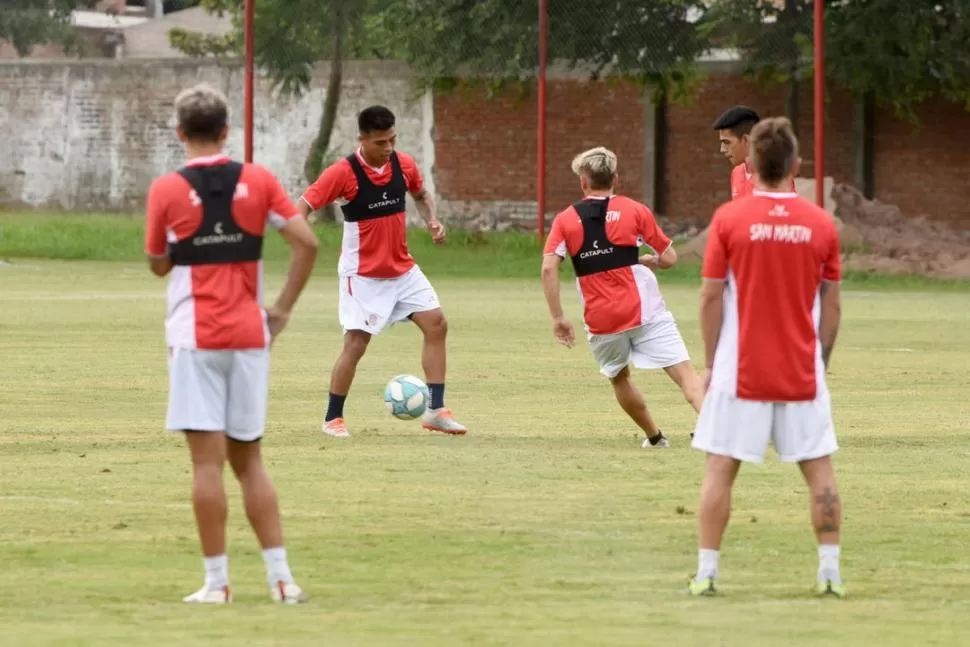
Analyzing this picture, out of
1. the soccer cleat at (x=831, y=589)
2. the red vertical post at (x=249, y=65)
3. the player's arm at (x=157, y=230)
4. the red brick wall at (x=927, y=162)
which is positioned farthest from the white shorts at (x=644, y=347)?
the red brick wall at (x=927, y=162)

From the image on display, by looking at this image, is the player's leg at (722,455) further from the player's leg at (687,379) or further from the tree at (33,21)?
the tree at (33,21)

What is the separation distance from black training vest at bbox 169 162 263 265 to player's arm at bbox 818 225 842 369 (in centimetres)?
221

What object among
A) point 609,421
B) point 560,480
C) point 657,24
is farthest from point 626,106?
point 560,480

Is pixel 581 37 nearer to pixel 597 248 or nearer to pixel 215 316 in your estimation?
pixel 597 248

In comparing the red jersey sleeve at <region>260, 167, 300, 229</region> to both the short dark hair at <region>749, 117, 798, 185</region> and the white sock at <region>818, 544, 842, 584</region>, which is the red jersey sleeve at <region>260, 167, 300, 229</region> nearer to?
the short dark hair at <region>749, 117, 798, 185</region>

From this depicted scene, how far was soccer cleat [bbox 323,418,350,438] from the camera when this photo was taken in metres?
13.7

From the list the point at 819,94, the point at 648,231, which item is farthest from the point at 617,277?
the point at 819,94

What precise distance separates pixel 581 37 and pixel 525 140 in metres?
7.66

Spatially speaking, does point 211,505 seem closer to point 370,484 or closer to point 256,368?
point 256,368

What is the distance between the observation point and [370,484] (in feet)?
37.6

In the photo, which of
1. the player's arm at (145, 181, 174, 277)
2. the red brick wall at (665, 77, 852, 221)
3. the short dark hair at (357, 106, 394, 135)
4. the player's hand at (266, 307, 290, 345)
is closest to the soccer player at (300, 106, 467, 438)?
the short dark hair at (357, 106, 394, 135)

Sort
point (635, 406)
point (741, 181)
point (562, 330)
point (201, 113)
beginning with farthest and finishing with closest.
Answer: point (635, 406) → point (741, 181) → point (562, 330) → point (201, 113)

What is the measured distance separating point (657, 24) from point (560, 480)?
1034 inches

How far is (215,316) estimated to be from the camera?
7.89 meters
